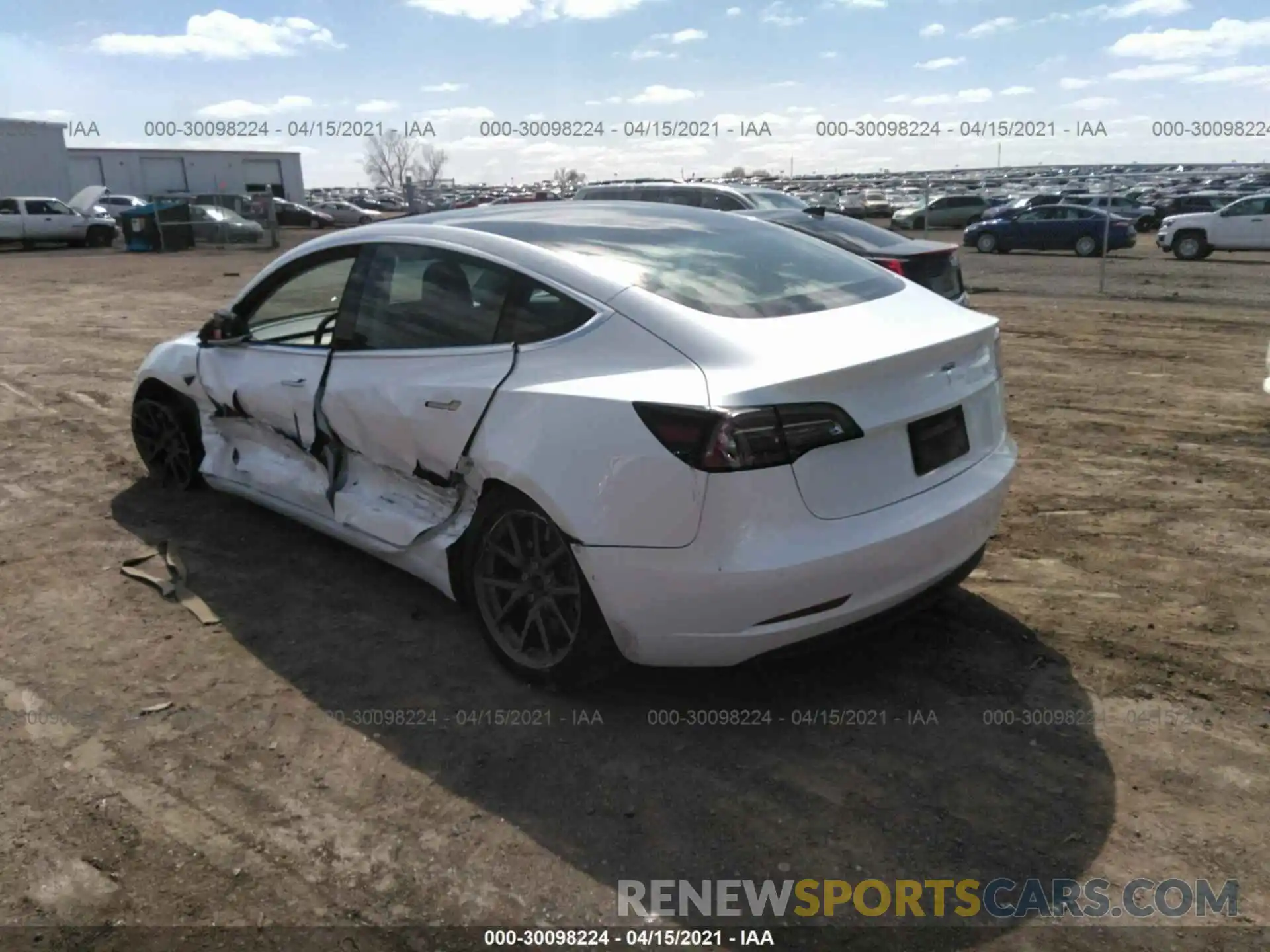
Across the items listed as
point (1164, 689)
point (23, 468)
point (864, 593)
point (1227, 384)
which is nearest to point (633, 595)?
point (864, 593)

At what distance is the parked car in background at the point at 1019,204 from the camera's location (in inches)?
1330

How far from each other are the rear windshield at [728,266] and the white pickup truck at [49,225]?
108 ft

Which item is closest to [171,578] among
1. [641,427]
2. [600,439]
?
[600,439]

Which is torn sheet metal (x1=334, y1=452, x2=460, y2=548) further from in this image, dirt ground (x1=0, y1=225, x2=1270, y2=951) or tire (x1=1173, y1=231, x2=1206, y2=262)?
tire (x1=1173, y1=231, x2=1206, y2=262)

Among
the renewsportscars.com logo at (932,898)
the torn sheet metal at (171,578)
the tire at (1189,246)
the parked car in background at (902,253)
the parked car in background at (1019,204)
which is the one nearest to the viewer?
the renewsportscars.com logo at (932,898)

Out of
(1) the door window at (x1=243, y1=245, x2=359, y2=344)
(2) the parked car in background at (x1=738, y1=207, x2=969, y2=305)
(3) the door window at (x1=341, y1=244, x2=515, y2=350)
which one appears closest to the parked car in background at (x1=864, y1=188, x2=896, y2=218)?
(2) the parked car in background at (x1=738, y1=207, x2=969, y2=305)

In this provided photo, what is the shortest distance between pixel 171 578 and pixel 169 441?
4.37 ft

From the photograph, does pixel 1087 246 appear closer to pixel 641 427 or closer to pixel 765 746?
pixel 765 746

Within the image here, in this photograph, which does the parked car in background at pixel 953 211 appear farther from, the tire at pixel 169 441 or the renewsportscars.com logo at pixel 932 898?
the renewsportscars.com logo at pixel 932 898

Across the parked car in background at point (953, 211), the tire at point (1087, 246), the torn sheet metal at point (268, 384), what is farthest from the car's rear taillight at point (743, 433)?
the parked car in background at point (953, 211)

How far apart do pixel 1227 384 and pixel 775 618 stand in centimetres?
676

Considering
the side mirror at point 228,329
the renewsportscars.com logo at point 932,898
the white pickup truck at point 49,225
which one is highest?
the white pickup truck at point 49,225

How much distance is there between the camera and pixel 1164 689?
346cm

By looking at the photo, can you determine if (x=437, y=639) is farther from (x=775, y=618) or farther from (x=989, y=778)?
(x=989, y=778)
